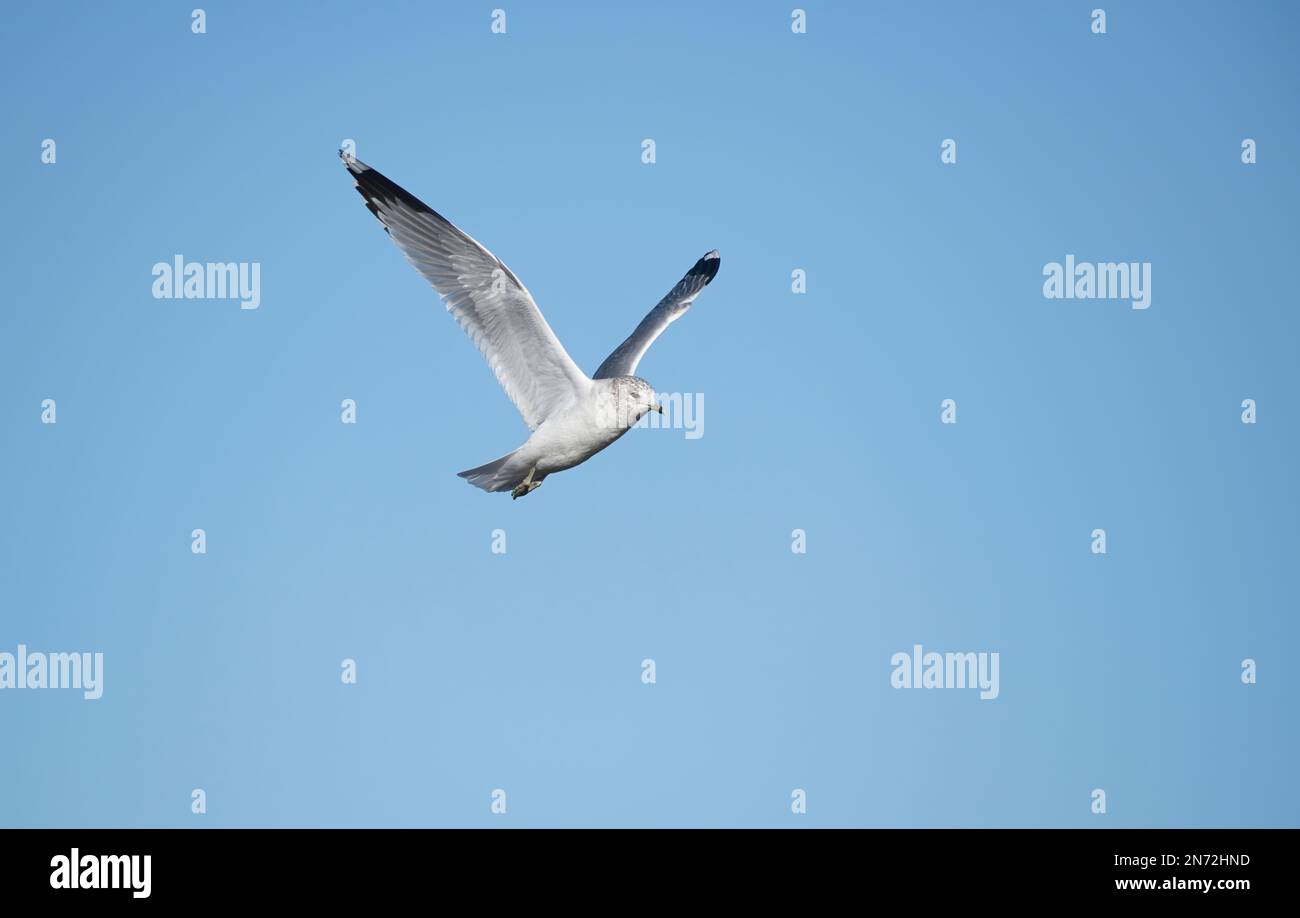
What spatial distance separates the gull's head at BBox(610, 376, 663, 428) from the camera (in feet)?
33.6

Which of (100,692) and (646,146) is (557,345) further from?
(100,692)

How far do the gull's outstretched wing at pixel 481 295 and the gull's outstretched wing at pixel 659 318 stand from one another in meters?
0.62

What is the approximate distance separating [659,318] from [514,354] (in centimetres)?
176

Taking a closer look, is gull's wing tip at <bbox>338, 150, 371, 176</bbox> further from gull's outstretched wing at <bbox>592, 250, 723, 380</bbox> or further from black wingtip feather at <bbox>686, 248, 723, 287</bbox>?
black wingtip feather at <bbox>686, 248, 723, 287</bbox>

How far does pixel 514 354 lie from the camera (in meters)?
10.7

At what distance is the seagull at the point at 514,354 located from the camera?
10336mm

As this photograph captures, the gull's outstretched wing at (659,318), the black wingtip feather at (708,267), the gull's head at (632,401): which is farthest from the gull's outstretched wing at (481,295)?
the black wingtip feather at (708,267)

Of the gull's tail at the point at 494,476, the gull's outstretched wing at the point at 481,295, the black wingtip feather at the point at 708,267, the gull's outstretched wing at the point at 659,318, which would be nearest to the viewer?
the gull's outstretched wing at the point at 481,295

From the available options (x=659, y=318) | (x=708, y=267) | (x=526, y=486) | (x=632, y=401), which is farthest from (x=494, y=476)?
(x=708, y=267)

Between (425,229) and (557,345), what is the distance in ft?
3.66

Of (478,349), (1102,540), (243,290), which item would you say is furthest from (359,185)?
(1102,540)

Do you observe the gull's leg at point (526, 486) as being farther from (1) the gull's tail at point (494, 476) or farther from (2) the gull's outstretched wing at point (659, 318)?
(2) the gull's outstretched wing at point (659, 318)

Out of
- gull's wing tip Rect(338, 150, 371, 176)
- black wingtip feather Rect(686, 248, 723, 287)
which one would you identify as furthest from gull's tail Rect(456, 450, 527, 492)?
black wingtip feather Rect(686, 248, 723, 287)
